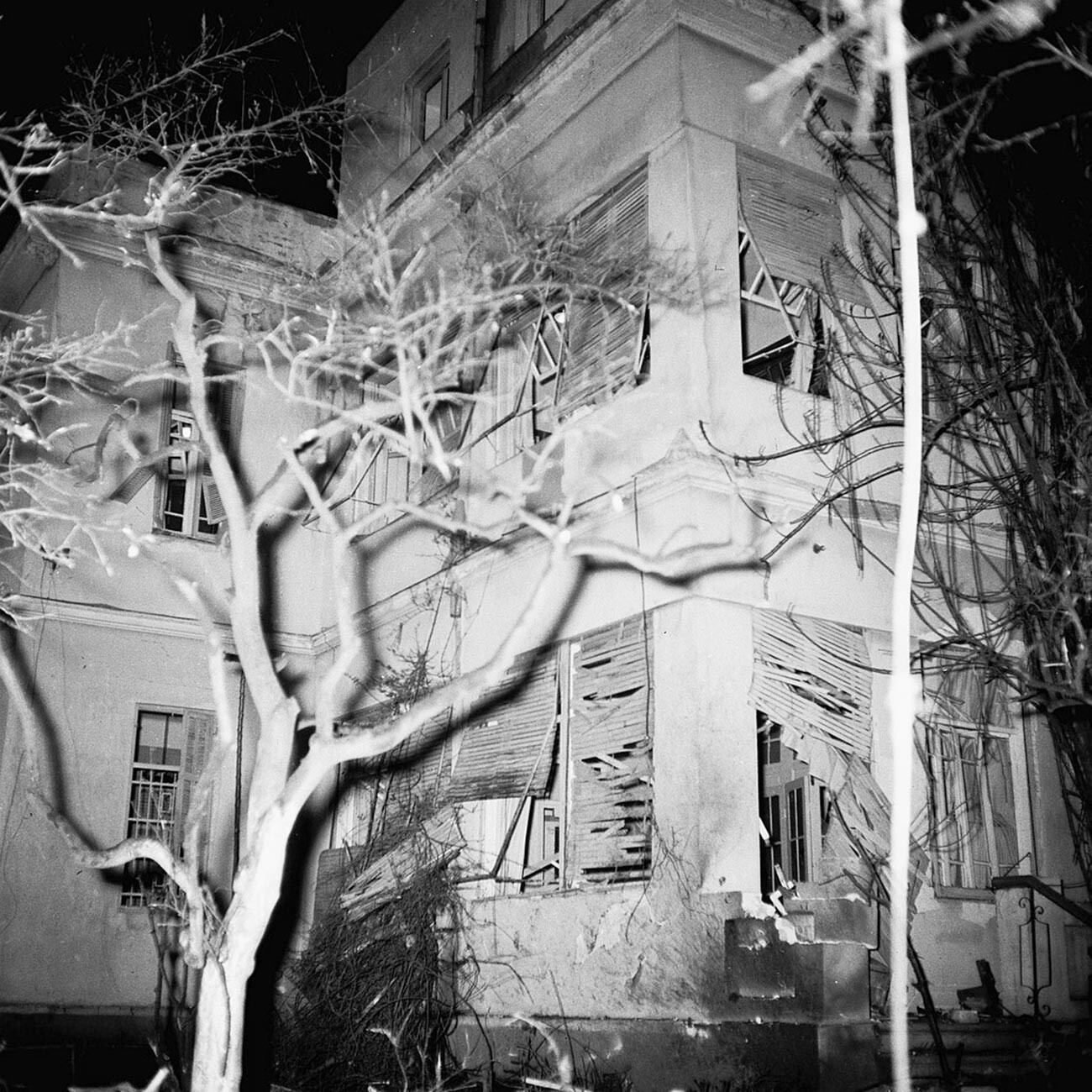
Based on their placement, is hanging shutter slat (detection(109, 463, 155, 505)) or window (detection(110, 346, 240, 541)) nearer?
hanging shutter slat (detection(109, 463, 155, 505))

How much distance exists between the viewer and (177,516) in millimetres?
14453

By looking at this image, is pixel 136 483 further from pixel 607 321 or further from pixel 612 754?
pixel 612 754

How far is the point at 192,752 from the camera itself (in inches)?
538

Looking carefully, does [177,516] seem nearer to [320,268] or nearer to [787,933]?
[320,268]

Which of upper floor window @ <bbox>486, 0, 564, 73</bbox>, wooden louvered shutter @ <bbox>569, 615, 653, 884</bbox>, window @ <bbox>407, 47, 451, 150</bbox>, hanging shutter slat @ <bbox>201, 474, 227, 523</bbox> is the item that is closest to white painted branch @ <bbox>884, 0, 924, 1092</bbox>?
wooden louvered shutter @ <bbox>569, 615, 653, 884</bbox>

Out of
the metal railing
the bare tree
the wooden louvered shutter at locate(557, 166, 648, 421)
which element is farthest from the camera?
the wooden louvered shutter at locate(557, 166, 648, 421)

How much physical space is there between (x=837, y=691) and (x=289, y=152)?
7.24 metres

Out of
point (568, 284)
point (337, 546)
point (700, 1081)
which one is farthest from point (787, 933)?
point (568, 284)

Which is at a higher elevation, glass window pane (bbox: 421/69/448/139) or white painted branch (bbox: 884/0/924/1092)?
glass window pane (bbox: 421/69/448/139)

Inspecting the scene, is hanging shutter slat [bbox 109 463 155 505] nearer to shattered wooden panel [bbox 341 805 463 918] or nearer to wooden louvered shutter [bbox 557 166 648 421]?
shattered wooden panel [bbox 341 805 463 918]

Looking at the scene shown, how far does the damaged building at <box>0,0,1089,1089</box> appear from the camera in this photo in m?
8.95

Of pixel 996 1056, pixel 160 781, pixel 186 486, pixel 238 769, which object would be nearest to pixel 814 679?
pixel 996 1056

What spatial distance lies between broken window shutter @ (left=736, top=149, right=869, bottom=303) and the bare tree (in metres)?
1.28

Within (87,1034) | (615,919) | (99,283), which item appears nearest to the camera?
(615,919)
